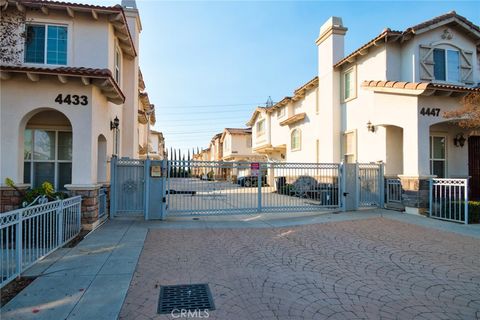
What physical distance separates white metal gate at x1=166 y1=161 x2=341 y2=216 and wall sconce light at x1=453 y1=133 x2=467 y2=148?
220 inches

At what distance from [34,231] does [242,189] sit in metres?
8.28

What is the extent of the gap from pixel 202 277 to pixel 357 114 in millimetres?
12261

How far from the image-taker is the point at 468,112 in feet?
34.6

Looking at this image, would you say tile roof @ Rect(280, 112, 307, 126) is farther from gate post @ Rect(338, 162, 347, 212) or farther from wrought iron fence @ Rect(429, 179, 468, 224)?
wrought iron fence @ Rect(429, 179, 468, 224)

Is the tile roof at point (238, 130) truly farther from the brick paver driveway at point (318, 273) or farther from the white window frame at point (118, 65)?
the brick paver driveway at point (318, 273)

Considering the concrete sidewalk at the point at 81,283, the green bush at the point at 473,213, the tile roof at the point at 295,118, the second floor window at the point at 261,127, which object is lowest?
A: the concrete sidewalk at the point at 81,283

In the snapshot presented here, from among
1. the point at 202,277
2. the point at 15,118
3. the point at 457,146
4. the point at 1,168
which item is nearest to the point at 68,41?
the point at 15,118

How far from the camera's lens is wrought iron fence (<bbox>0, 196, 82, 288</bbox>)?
4.96 m

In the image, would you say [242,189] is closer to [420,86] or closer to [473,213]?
[420,86]

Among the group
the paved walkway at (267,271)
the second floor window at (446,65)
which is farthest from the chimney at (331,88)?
the paved walkway at (267,271)

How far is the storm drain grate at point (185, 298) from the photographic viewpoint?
4.08 m

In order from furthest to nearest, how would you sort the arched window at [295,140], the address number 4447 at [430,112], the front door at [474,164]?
the arched window at [295,140] → the front door at [474,164] → the address number 4447 at [430,112]

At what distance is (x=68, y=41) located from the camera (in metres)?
9.48

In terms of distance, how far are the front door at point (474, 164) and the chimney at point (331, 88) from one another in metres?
5.70
